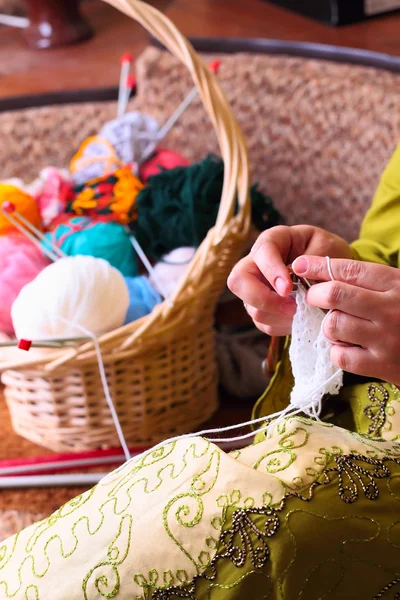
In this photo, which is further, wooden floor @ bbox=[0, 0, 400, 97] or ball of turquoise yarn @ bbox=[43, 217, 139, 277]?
wooden floor @ bbox=[0, 0, 400, 97]

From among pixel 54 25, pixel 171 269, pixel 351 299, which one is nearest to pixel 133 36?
pixel 54 25

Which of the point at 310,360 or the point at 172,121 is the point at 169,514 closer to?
the point at 310,360

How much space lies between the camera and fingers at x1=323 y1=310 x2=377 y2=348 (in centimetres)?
58

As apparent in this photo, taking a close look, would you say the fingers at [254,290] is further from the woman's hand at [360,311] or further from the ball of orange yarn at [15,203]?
the ball of orange yarn at [15,203]

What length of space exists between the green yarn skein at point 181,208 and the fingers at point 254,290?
449mm

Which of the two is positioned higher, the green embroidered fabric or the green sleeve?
the green sleeve

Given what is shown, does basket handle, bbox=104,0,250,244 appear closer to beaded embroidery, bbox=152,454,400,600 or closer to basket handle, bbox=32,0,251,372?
basket handle, bbox=32,0,251,372

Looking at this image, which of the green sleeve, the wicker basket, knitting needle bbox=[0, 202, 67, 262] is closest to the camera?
the green sleeve

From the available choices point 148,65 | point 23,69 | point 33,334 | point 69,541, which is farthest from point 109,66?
point 69,541

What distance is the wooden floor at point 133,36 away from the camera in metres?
1.37

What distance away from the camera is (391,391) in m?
0.73

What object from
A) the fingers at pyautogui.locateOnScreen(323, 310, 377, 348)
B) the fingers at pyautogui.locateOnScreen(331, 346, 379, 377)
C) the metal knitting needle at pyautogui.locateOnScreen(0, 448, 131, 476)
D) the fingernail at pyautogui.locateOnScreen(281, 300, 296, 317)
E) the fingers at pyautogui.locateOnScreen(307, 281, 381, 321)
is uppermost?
the fingers at pyautogui.locateOnScreen(307, 281, 381, 321)

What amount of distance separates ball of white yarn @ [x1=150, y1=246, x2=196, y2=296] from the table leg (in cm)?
103

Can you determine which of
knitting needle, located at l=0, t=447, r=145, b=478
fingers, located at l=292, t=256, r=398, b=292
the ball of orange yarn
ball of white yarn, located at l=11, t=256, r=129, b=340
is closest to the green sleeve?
fingers, located at l=292, t=256, r=398, b=292
